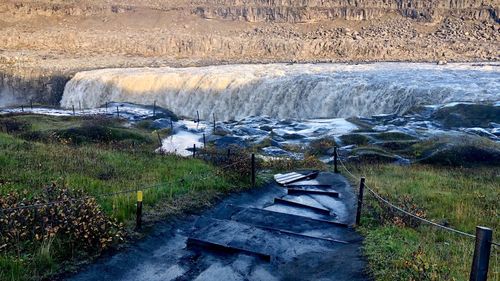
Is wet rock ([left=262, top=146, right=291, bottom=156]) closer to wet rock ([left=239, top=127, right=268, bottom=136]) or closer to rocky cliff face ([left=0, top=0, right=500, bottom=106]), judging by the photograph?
wet rock ([left=239, top=127, right=268, bottom=136])

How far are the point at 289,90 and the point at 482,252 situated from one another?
3973 cm

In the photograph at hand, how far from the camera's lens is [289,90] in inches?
1769

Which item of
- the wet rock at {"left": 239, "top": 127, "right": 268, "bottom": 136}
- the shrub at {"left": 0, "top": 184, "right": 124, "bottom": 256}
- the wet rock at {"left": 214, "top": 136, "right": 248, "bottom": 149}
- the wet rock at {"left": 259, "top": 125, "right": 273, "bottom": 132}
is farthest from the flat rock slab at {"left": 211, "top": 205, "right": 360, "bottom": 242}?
the wet rock at {"left": 259, "top": 125, "right": 273, "bottom": 132}

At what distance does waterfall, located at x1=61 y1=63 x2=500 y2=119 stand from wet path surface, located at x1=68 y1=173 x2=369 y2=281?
28656mm

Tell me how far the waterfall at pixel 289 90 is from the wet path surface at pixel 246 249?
1128 inches

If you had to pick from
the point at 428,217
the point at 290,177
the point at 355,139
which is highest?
the point at 428,217

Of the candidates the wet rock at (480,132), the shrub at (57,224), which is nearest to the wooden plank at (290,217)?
the shrub at (57,224)

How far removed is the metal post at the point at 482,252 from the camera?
5469 mm

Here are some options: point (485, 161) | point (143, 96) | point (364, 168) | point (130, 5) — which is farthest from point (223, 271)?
point (130, 5)

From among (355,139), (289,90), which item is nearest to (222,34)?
(289,90)

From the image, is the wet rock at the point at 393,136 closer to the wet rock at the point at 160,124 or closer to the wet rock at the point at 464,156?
the wet rock at the point at 464,156

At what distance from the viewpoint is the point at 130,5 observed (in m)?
110

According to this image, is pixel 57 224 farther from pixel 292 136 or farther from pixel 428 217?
pixel 292 136

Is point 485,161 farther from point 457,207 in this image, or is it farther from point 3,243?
point 3,243
